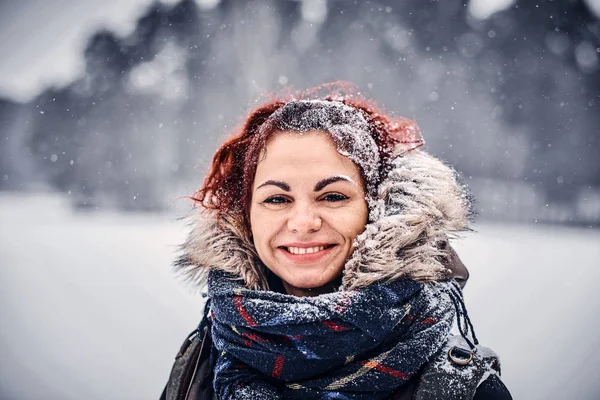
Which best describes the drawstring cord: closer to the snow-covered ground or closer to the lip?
the lip

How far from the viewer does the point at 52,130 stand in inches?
715

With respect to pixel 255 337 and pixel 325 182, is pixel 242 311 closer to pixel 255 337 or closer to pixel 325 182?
pixel 255 337

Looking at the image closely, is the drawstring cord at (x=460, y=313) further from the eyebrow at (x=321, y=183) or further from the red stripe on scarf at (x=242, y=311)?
the red stripe on scarf at (x=242, y=311)

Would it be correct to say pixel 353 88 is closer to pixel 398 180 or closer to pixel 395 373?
pixel 398 180

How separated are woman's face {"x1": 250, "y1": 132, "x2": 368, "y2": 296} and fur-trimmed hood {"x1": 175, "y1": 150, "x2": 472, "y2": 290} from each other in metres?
0.06

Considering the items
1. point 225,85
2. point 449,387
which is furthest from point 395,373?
point 225,85

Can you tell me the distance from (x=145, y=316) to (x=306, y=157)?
3781 millimetres

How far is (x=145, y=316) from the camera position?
173 inches

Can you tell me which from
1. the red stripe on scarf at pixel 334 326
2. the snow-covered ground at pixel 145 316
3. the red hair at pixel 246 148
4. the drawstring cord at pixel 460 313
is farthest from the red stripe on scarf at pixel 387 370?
the snow-covered ground at pixel 145 316

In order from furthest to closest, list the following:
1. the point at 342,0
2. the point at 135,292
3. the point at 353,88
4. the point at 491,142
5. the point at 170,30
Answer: the point at 342,0 < the point at 170,30 < the point at 491,142 < the point at 135,292 < the point at 353,88

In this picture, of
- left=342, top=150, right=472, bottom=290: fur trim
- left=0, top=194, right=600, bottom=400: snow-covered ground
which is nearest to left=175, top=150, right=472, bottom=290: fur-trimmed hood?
left=342, top=150, right=472, bottom=290: fur trim

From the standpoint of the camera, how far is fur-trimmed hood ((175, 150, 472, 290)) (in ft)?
3.81

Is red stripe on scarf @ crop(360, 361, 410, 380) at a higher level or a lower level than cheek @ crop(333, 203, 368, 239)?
lower

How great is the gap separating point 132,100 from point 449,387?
19584mm
